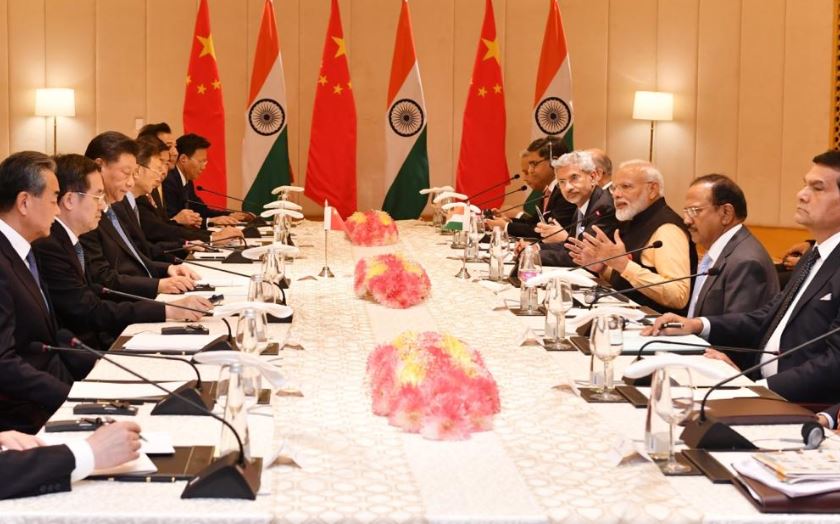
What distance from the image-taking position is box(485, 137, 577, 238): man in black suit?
22.5 ft

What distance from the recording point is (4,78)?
10.4 meters

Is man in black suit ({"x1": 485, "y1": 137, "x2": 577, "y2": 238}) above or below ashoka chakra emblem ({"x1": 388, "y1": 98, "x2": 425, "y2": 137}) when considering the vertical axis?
below

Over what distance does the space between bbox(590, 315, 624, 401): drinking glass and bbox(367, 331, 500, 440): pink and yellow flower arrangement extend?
289mm

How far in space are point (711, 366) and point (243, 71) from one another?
356 inches

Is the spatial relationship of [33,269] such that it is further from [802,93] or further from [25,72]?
[802,93]

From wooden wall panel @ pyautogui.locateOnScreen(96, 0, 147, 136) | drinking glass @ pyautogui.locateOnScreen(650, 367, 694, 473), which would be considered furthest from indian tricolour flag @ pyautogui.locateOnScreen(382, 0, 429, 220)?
drinking glass @ pyautogui.locateOnScreen(650, 367, 694, 473)

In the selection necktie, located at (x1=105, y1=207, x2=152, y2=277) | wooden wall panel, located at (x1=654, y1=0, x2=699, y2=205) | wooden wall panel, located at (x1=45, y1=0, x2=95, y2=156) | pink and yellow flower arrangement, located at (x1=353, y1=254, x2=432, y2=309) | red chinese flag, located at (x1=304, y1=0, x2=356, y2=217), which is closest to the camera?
pink and yellow flower arrangement, located at (x1=353, y1=254, x2=432, y2=309)

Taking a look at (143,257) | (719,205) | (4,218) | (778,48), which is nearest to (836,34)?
(778,48)

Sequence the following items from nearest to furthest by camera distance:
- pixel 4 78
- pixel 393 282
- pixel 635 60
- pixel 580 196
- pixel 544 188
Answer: pixel 393 282 < pixel 580 196 < pixel 544 188 < pixel 4 78 < pixel 635 60

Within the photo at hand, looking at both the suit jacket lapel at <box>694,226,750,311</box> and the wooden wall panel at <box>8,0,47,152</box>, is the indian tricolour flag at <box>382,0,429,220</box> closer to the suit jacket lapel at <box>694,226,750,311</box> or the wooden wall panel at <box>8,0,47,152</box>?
the wooden wall panel at <box>8,0,47,152</box>

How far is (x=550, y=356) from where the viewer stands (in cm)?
321

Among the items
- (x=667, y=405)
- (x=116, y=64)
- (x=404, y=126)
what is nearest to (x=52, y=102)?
(x=116, y=64)

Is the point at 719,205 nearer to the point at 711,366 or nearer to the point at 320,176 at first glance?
the point at 711,366

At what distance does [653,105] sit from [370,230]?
5.27 metres
